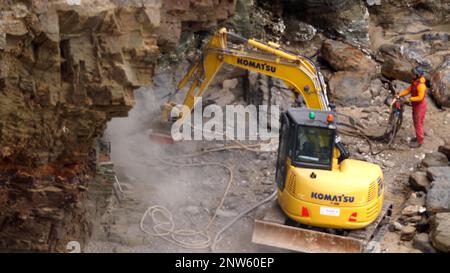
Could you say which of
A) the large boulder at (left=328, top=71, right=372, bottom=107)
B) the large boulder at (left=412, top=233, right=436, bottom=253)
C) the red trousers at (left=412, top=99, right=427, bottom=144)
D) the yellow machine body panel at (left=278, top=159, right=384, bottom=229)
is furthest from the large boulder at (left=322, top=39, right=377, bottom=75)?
the yellow machine body panel at (left=278, top=159, right=384, bottom=229)

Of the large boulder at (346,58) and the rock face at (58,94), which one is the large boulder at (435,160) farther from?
the rock face at (58,94)

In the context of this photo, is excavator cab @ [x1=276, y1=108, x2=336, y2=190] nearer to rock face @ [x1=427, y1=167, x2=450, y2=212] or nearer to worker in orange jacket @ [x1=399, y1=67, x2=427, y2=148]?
rock face @ [x1=427, y1=167, x2=450, y2=212]

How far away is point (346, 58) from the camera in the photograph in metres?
18.3

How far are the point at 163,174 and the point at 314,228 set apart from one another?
3.49 meters

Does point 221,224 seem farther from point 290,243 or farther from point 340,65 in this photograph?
point 340,65

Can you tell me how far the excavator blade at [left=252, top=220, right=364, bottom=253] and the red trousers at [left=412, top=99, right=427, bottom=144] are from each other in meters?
5.17

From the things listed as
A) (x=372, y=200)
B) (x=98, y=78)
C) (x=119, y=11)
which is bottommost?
(x=372, y=200)

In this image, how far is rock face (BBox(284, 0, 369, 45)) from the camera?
64.3 feet

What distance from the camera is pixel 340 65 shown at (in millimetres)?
18250

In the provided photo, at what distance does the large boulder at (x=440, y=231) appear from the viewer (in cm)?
1212

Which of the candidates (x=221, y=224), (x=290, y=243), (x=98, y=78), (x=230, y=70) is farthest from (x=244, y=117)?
(x=98, y=78)

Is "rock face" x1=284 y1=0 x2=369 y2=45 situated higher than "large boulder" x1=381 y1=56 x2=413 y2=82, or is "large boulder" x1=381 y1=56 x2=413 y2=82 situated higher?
"rock face" x1=284 y1=0 x2=369 y2=45

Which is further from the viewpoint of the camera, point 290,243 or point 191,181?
point 191,181

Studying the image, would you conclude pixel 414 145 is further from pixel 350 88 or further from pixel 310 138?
pixel 310 138
